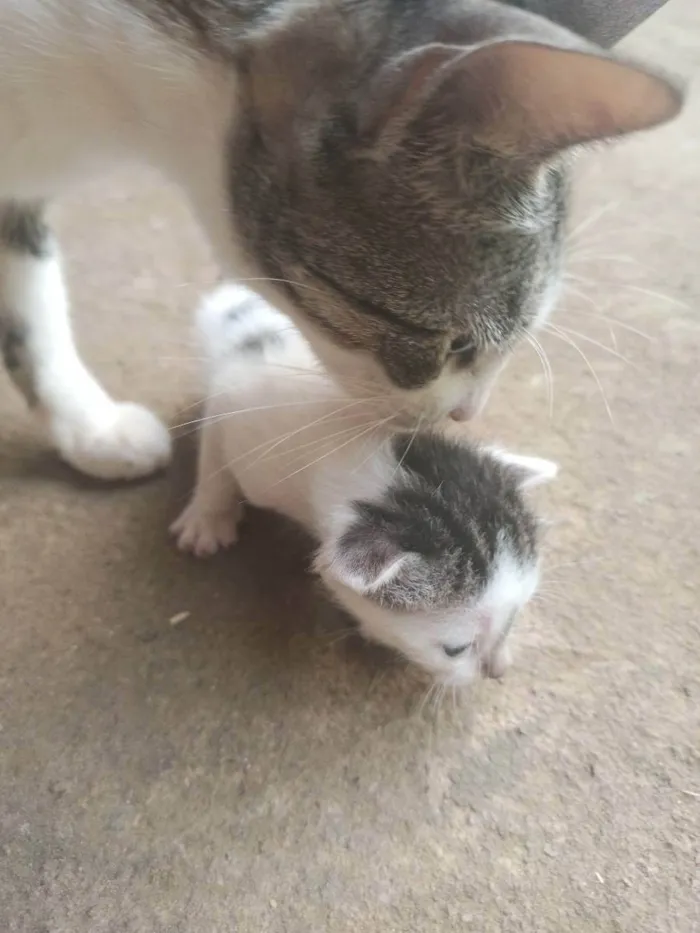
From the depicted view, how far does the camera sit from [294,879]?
944 mm

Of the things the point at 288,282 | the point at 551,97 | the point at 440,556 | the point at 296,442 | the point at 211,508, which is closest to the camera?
the point at 551,97

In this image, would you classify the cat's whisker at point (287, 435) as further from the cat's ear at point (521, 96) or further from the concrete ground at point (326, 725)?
the cat's ear at point (521, 96)

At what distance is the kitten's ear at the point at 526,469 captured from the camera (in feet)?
3.50

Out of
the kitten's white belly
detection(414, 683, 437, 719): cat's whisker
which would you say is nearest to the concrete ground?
detection(414, 683, 437, 719): cat's whisker

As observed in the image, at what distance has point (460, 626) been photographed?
998 millimetres

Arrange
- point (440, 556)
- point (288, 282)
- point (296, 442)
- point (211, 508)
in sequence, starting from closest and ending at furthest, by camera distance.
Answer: point (288, 282) < point (440, 556) < point (296, 442) < point (211, 508)

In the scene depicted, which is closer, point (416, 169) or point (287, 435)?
point (416, 169)

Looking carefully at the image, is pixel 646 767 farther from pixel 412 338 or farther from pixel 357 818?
pixel 412 338

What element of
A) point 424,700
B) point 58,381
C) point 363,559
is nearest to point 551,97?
point 363,559

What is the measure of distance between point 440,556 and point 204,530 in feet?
1.20

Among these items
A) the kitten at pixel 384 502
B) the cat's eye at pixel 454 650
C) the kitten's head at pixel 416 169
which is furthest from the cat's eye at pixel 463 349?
the cat's eye at pixel 454 650

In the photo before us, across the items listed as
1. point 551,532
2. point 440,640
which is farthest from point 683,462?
point 440,640

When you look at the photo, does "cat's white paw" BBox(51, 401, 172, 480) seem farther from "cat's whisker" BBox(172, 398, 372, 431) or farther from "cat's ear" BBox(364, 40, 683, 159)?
"cat's ear" BBox(364, 40, 683, 159)

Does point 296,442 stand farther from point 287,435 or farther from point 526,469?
point 526,469
